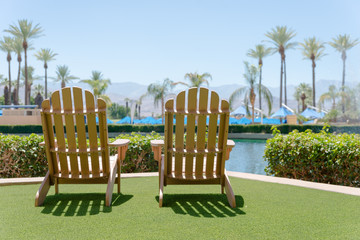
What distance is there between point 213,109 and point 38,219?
5.57 ft

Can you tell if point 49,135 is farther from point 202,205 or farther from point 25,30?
point 25,30

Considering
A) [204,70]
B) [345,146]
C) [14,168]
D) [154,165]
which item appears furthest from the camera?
[204,70]

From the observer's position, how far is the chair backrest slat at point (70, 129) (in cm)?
297

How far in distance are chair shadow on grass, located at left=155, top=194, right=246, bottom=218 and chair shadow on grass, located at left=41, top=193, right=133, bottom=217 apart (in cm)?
46

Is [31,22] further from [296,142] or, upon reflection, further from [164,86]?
[296,142]

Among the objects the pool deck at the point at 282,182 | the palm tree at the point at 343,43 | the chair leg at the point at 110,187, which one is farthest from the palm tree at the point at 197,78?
the chair leg at the point at 110,187

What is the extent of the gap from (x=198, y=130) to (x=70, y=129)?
116cm

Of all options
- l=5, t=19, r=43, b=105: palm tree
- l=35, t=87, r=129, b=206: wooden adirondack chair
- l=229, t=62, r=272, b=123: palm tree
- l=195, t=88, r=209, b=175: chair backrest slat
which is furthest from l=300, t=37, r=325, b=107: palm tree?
l=35, t=87, r=129, b=206: wooden adirondack chair

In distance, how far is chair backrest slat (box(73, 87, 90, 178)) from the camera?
2.98 meters

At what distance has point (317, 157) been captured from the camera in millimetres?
4402

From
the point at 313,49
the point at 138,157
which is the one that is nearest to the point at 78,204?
the point at 138,157

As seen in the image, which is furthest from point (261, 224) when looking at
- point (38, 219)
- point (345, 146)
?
point (345, 146)

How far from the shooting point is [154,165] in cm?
532

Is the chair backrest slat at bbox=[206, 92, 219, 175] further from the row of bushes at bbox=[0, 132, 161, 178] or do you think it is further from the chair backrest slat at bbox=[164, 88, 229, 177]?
the row of bushes at bbox=[0, 132, 161, 178]
